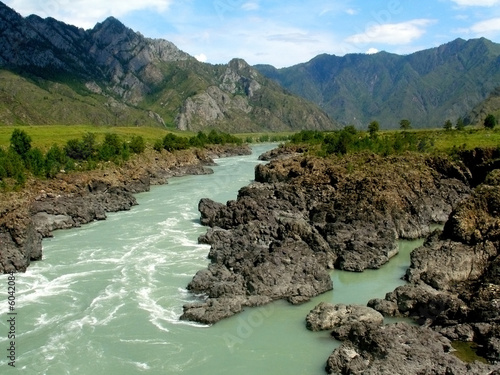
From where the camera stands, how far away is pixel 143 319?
2928cm

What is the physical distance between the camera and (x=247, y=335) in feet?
88.0

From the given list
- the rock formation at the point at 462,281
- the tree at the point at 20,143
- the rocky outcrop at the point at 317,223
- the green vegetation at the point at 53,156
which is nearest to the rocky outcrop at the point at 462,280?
the rock formation at the point at 462,281

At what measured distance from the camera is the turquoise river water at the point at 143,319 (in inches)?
955

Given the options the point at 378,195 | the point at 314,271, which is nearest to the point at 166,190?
the point at 378,195

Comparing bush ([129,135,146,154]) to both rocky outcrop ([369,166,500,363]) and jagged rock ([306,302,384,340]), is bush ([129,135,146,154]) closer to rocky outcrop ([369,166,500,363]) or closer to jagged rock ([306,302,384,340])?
rocky outcrop ([369,166,500,363])

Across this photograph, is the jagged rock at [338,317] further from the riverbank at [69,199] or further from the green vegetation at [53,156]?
the green vegetation at [53,156]

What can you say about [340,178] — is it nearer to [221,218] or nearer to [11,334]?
[221,218]

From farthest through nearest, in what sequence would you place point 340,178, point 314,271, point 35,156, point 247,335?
point 35,156 < point 340,178 < point 314,271 < point 247,335

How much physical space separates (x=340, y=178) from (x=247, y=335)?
3548 centimetres

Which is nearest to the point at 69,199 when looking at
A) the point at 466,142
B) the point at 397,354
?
the point at 397,354

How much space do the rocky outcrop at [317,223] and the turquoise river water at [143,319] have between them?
4.59 ft

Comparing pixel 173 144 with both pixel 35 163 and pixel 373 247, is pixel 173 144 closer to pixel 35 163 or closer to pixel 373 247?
pixel 35 163

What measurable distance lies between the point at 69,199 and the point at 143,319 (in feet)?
115

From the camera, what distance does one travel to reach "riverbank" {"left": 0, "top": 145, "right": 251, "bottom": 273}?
3981 cm
